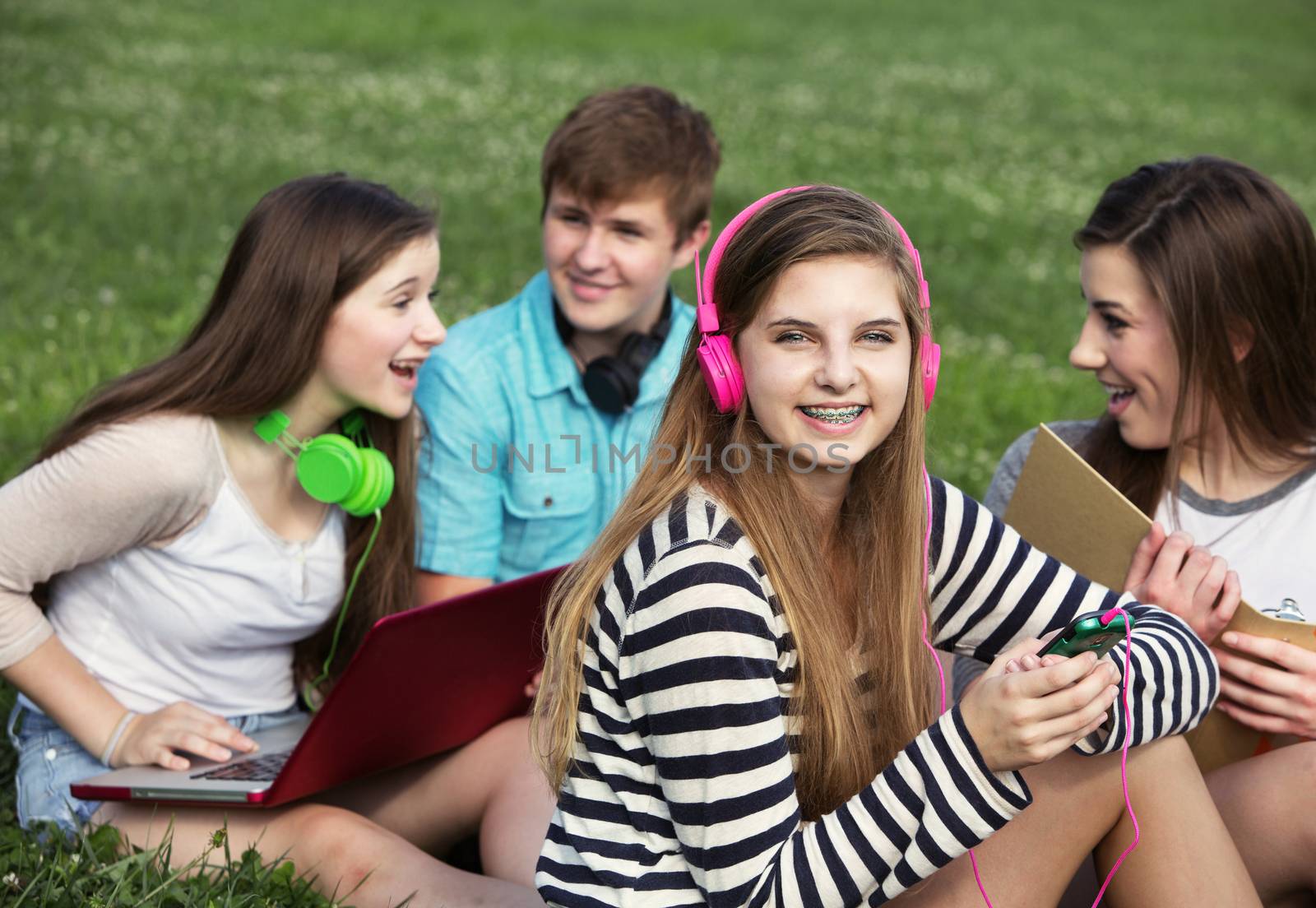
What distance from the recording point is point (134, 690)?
319cm

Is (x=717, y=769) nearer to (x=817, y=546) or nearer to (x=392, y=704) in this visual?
(x=817, y=546)

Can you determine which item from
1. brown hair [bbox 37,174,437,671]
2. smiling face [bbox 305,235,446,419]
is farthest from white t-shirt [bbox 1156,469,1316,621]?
brown hair [bbox 37,174,437,671]

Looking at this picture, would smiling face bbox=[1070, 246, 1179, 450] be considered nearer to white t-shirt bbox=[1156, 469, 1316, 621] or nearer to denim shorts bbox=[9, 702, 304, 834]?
white t-shirt bbox=[1156, 469, 1316, 621]

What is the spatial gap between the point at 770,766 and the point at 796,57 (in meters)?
15.3

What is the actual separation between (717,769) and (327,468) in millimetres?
1398

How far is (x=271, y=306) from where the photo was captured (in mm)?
3184

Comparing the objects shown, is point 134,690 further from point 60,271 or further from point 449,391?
point 60,271

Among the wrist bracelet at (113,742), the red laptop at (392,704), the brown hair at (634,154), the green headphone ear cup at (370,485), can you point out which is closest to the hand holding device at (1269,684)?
the red laptop at (392,704)

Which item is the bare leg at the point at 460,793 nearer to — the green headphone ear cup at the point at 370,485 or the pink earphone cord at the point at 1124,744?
the green headphone ear cup at the point at 370,485

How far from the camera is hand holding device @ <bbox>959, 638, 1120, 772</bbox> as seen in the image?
2059 millimetres

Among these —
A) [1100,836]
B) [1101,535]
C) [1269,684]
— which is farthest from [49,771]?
[1269,684]

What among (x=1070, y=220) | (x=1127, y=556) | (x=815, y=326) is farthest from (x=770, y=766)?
(x=1070, y=220)

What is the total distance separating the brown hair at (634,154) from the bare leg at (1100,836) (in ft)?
6.89

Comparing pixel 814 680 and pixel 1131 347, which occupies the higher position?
pixel 1131 347
